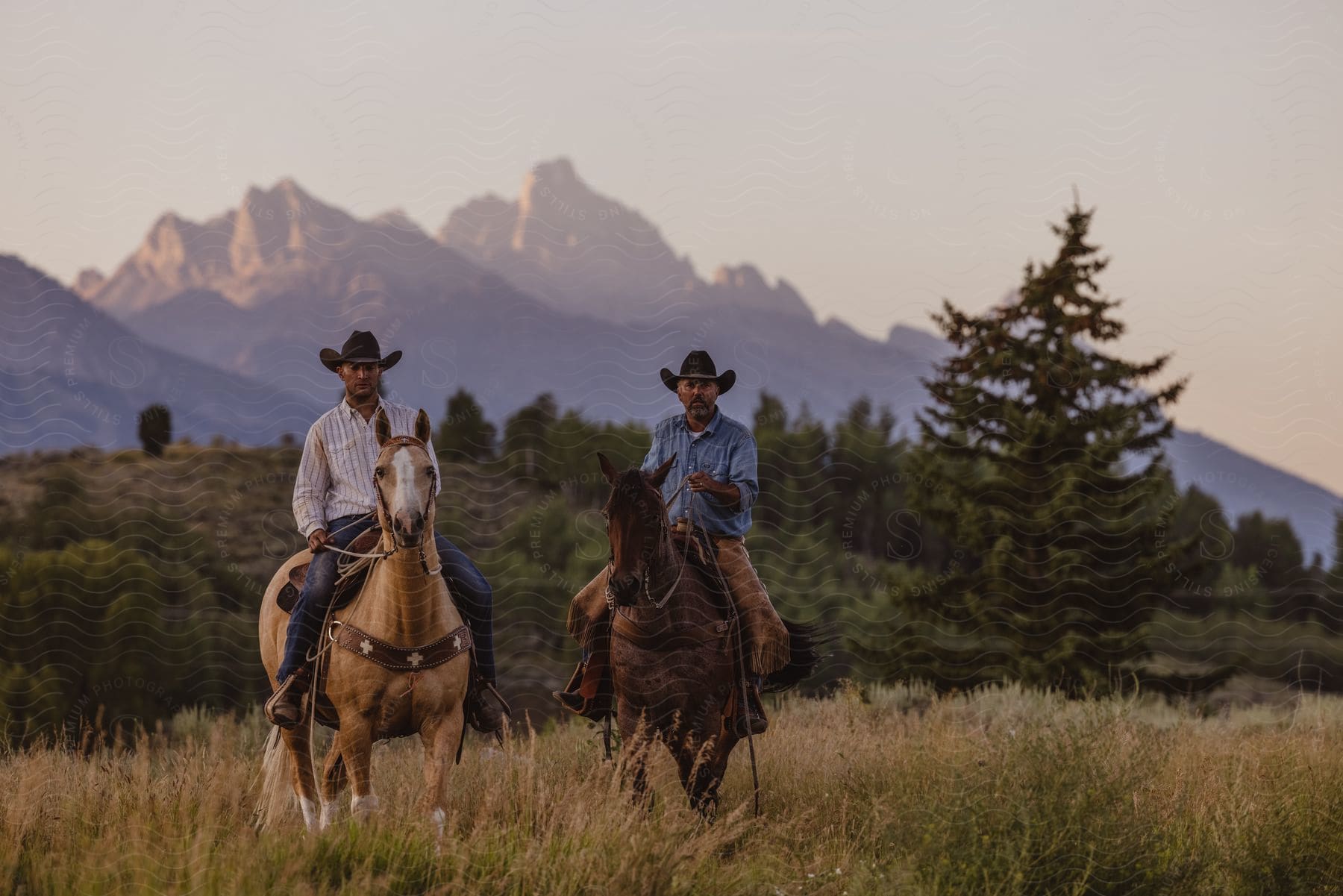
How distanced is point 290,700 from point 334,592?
76cm

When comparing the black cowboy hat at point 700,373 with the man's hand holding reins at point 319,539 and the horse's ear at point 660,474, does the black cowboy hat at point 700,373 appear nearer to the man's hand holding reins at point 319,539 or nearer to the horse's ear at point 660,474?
the horse's ear at point 660,474

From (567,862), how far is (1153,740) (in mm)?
7238

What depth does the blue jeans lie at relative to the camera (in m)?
8.41

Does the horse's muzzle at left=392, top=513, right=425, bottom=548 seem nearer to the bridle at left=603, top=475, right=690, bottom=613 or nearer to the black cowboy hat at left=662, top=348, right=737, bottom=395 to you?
the bridle at left=603, top=475, right=690, bottom=613

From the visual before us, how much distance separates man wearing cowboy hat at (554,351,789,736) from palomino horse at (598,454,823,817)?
0.64ft

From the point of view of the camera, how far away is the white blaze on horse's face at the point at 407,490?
7238mm

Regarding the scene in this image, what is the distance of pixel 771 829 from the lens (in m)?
8.55

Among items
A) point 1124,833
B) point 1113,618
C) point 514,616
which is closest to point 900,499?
point 514,616

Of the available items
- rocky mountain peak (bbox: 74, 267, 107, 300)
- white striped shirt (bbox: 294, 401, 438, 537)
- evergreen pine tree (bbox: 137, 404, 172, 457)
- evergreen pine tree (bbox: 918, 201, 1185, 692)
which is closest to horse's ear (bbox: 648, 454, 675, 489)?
white striped shirt (bbox: 294, 401, 438, 537)

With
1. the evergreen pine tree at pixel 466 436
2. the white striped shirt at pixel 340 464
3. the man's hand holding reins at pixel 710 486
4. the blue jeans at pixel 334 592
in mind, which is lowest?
the blue jeans at pixel 334 592

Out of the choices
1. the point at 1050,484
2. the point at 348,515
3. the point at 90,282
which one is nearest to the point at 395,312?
the point at 90,282

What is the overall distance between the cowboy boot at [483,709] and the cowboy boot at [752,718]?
1.67 metres

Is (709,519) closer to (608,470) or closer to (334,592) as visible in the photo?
(608,470)

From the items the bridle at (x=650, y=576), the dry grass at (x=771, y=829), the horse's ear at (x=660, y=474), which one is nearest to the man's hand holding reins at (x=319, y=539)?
the dry grass at (x=771, y=829)
